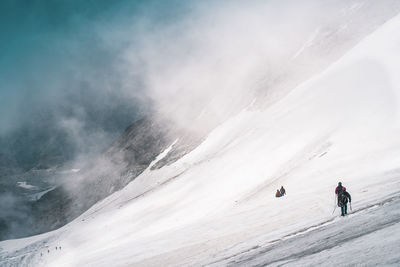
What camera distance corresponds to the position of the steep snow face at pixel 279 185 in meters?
14.9

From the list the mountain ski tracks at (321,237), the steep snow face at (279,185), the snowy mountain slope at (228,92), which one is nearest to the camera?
the mountain ski tracks at (321,237)

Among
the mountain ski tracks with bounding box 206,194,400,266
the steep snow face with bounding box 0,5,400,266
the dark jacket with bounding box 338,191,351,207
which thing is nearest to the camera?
the mountain ski tracks with bounding box 206,194,400,266

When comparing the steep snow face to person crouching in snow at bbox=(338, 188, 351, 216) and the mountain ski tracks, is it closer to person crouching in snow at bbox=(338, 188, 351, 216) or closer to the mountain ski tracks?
the mountain ski tracks

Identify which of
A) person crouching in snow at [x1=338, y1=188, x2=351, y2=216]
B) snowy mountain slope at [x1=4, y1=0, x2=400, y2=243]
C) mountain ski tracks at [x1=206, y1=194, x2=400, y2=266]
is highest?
snowy mountain slope at [x1=4, y1=0, x2=400, y2=243]

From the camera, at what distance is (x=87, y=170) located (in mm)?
112875

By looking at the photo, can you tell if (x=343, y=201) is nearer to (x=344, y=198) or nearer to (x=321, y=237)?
(x=344, y=198)

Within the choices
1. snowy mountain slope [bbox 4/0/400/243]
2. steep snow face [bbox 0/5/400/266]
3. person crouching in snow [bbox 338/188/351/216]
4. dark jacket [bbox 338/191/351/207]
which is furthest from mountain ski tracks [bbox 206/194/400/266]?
snowy mountain slope [bbox 4/0/400/243]

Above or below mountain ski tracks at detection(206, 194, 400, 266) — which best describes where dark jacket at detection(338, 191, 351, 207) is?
above

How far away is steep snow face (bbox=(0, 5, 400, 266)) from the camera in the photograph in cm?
1487

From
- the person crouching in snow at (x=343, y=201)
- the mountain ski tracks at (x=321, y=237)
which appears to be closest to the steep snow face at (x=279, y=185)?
the mountain ski tracks at (x=321, y=237)

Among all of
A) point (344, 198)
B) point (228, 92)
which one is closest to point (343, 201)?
point (344, 198)

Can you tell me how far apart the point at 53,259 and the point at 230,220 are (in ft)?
108

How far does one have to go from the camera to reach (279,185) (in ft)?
99.4

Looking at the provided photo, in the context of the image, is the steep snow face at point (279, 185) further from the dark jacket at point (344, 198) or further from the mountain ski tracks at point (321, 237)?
the dark jacket at point (344, 198)
